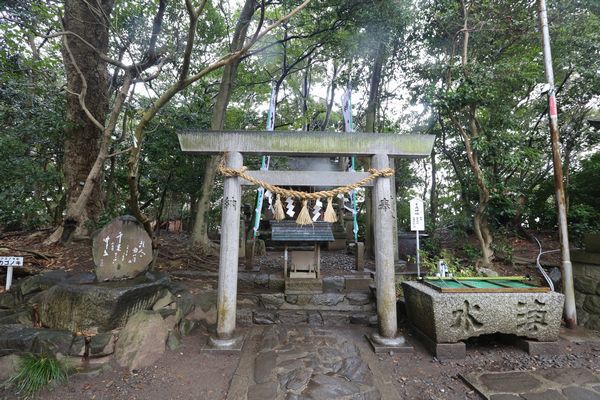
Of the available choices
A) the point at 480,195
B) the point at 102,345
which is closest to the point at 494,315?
the point at 480,195

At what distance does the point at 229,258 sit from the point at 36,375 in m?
2.48

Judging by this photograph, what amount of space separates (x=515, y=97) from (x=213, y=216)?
14120 mm

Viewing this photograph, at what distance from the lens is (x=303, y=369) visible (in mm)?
3637

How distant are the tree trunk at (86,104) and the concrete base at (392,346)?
725 centimetres

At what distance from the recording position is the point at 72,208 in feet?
20.5

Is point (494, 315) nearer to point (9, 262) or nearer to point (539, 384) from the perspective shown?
point (539, 384)

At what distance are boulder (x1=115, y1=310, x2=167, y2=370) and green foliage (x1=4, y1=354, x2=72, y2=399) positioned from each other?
23.0 inches

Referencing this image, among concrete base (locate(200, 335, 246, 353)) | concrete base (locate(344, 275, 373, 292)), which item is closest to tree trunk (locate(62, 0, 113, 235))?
concrete base (locate(200, 335, 246, 353))

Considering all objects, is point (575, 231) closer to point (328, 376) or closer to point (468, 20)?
point (468, 20)

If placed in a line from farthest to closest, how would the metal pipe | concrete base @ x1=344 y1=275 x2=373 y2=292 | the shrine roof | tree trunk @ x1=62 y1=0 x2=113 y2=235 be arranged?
tree trunk @ x1=62 y1=0 x2=113 y2=235 → concrete base @ x1=344 y1=275 x2=373 y2=292 → the shrine roof → the metal pipe

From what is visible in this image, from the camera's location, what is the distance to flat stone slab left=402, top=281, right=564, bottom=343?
3883 mm

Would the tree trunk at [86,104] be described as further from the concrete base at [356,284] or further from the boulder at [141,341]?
the concrete base at [356,284]

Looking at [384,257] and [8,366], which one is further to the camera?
[384,257]

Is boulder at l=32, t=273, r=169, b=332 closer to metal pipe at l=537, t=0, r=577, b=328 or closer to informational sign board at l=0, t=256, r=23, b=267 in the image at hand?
informational sign board at l=0, t=256, r=23, b=267
